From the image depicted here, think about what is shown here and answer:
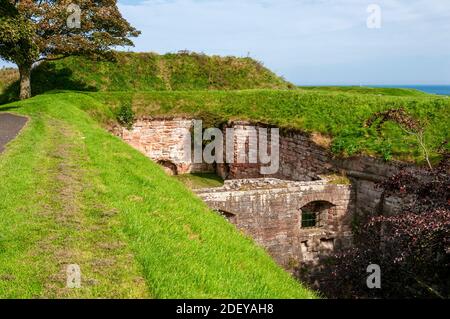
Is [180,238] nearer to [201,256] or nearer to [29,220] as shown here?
[201,256]

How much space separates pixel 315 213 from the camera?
1686 centimetres

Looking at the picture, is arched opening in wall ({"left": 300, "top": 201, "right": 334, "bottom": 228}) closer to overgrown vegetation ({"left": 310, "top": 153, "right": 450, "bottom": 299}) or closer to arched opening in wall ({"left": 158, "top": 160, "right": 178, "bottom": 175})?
overgrown vegetation ({"left": 310, "top": 153, "right": 450, "bottom": 299})

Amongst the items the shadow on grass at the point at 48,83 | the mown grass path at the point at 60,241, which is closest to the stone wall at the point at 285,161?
the shadow on grass at the point at 48,83

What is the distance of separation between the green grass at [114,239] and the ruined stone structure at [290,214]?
4.00 m

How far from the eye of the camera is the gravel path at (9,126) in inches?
578

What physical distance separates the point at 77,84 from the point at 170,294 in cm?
2942

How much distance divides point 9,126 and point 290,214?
37.7 feet

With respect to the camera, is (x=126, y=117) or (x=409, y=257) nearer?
(x=409, y=257)

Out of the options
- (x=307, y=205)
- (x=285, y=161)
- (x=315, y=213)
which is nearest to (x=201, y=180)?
(x=285, y=161)

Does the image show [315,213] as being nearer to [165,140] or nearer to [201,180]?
[201,180]

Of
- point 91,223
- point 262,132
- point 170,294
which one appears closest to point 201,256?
point 170,294

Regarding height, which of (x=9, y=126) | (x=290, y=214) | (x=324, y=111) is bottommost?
(x=290, y=214)

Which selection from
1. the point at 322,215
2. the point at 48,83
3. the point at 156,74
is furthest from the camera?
the point at 156,74

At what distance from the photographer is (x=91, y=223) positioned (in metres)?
7.41
